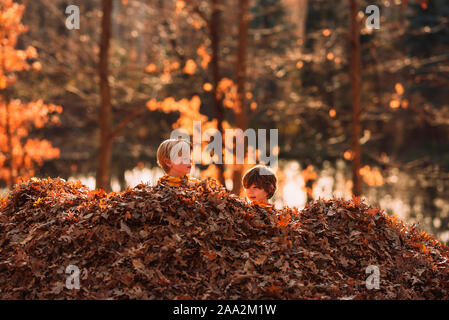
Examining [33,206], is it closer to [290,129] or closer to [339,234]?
[339,234]

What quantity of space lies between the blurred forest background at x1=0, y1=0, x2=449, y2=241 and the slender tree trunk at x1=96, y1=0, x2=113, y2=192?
2 cm

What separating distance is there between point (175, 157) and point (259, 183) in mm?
973

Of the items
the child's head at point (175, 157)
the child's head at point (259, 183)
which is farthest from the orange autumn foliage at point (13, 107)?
the child's head at point (259, 183)

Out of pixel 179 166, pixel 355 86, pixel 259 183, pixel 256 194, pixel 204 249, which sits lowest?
pixel 204 249

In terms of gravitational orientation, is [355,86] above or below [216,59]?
below

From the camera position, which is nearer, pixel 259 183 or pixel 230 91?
pixel 259 183

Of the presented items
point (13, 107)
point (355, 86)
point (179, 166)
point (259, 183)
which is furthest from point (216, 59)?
point (13, 107)

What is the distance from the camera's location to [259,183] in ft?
15.2

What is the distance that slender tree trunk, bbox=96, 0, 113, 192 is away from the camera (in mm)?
8742

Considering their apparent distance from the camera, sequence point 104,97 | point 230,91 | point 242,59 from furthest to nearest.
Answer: point 230,91 → point 242,59 → point 104,97

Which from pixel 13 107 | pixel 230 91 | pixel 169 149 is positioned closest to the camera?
pixel 169 149

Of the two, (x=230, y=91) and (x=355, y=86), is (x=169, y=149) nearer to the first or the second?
(x=355, y=86)

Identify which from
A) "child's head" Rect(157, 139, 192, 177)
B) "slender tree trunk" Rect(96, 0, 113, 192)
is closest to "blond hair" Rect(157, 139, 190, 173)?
"child's head" Rect(157, 139, 192, 177)
